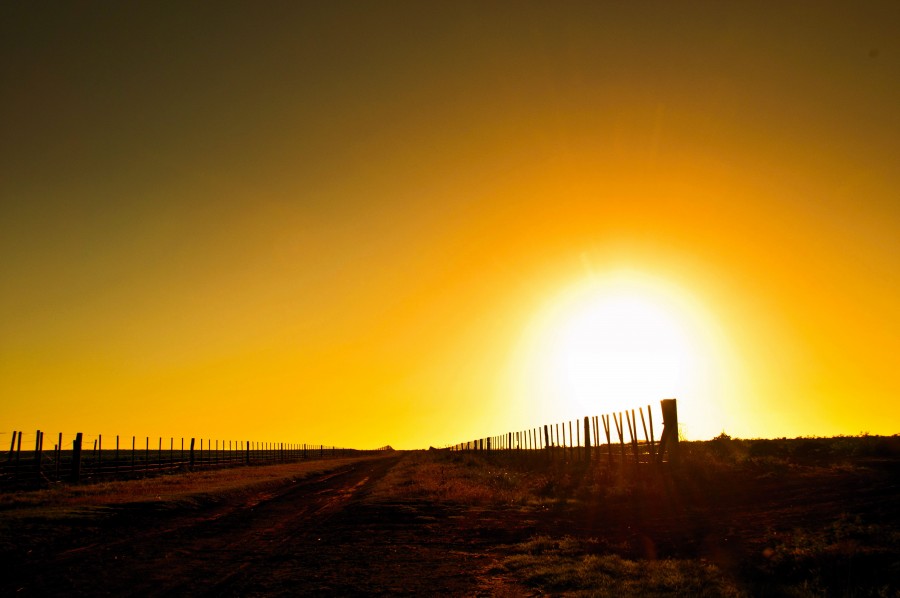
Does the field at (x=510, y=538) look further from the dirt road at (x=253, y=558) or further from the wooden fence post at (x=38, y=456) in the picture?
the wooden fence post at (x=38, y=456)

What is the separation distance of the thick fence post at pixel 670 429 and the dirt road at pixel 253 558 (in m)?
9.64

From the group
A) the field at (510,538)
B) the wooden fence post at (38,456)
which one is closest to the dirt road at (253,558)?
the field at (510,538)

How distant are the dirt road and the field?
7cm

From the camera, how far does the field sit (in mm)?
10844

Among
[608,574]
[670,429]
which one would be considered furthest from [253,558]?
[670,429]

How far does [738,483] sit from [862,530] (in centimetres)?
1039

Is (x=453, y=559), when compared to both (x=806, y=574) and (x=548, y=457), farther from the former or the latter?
(x=548, y=457)

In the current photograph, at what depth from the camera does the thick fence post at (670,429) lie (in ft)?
81.7

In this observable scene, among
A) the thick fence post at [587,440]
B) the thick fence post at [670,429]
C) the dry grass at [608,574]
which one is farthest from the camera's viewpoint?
A: the thick fence post at [587,440]

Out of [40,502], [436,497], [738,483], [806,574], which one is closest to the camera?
[806,574]

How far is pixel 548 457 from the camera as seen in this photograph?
43.3m

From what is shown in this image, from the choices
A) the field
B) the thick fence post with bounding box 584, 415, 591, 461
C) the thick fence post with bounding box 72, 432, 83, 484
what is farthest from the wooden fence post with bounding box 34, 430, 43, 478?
the thick fence post with bounding box 584, 415, 591, 461

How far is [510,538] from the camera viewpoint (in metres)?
16.9

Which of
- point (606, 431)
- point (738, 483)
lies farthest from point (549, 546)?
point (606, 431)
